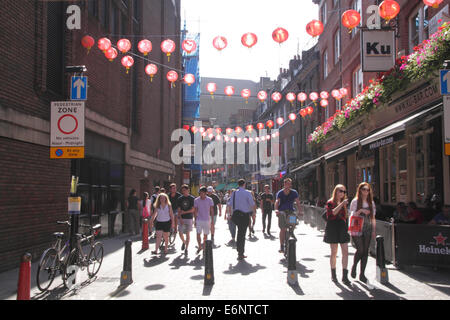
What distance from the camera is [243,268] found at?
9281 millimetres

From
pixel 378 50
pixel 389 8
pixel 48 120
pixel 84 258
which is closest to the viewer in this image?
pixel 84 258

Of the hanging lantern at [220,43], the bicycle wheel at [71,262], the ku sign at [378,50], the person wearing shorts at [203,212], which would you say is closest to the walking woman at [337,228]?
the person wearing shorts at [203,212]

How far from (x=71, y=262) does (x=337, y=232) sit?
4.94 meters

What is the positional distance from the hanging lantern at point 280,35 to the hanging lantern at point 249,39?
0.66 meters

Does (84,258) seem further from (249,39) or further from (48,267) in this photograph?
(249,39)

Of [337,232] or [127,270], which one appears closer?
[127,270]

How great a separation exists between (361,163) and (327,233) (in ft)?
42.0

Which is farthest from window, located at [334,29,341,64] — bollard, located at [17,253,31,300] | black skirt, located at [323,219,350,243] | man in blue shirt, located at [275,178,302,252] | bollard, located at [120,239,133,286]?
bollard, located at [17,253,31,300]

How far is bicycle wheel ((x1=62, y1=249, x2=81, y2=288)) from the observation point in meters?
7.39

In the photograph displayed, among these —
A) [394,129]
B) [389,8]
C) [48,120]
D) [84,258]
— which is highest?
[389,8]

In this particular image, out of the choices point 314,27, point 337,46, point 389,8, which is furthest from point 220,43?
point 337,46

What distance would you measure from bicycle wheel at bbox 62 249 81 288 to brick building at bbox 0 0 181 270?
2181mm

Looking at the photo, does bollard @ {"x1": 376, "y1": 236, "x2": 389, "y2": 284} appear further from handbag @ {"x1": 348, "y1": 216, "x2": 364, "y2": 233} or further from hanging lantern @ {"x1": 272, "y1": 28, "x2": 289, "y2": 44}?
hanging lantern @ {"x1": 272, "y1": 28, "x2": 289, "y2": 44}

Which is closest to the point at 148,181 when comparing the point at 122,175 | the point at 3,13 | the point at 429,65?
the point at 122,175
